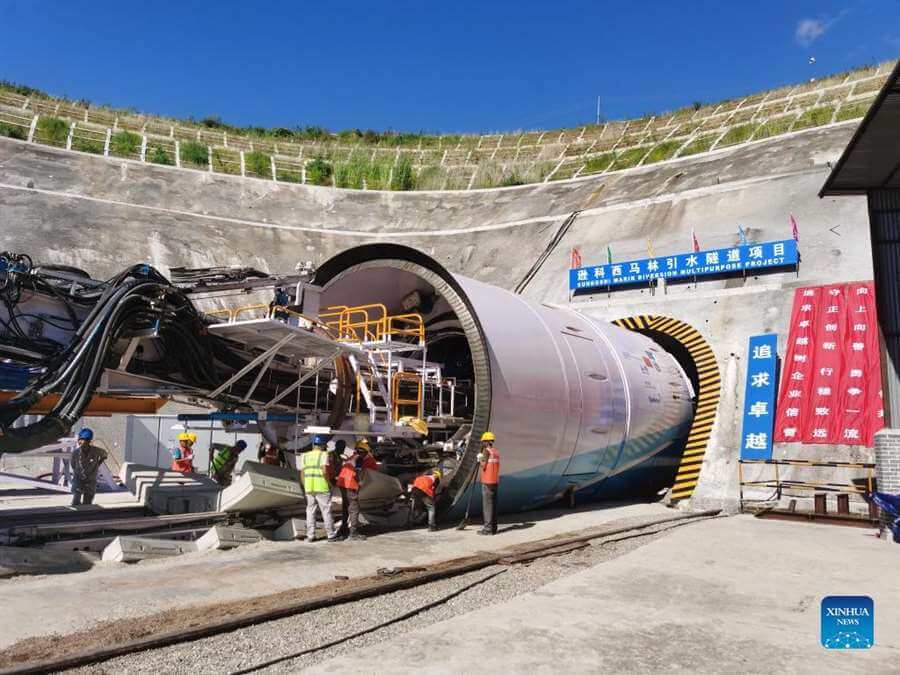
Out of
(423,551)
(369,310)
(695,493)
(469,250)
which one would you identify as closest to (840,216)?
(695,493)

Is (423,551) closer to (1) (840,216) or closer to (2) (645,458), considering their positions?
(2) (645,458)

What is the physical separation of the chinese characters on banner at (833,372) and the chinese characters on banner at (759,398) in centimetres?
28

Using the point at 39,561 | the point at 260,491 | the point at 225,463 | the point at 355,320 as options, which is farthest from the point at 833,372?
the point at 39,561

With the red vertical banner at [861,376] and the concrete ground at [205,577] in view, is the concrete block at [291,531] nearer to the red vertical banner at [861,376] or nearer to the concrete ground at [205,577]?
the concrete ground at [205,577]

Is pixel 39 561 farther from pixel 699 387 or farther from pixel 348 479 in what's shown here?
pixel 699 387

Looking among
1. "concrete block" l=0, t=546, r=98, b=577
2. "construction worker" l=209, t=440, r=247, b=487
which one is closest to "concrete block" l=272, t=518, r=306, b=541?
"concrete block" l=0, t=546, r=98, b=577

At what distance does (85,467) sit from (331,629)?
7.54 meters

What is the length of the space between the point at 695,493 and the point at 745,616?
10272 millimetres

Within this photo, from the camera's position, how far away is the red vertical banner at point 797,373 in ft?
53.2

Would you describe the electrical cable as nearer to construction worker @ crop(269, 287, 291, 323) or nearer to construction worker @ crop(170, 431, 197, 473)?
construction worker @ crop(269, 287, 291, 323)

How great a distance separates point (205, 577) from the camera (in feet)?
24.2

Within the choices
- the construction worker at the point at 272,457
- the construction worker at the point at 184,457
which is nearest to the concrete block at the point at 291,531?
the construction worker at the point at 272,457

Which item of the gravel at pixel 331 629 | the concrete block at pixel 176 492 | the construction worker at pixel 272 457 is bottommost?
the gravel at pixel 331 629

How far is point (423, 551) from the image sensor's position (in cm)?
930
